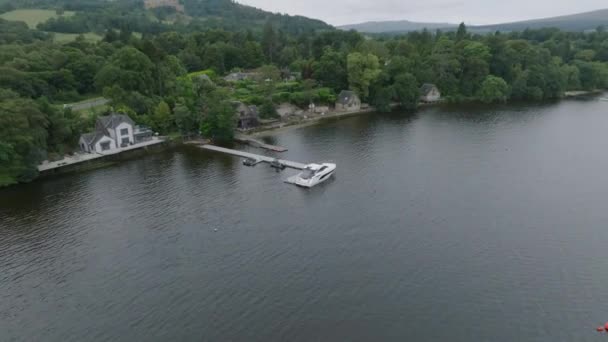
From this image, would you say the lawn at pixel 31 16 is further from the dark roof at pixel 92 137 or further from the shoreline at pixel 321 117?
the shoreline at pixel 321 117

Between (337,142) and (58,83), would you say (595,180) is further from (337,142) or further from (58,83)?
(58,83)

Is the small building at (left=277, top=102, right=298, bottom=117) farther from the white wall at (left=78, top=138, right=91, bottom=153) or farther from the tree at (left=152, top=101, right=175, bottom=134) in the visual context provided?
the white wall at (left=78, top=138, right=91, bottom=153)

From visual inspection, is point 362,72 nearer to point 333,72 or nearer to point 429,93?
point 333,72

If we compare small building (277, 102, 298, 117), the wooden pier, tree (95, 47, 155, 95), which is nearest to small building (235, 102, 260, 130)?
small building (277, 102, 298, 117)

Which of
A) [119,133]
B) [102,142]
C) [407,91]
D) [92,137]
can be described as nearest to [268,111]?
[119,133]

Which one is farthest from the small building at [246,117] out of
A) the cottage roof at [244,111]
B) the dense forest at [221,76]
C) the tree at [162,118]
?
the tree at [162,118]
